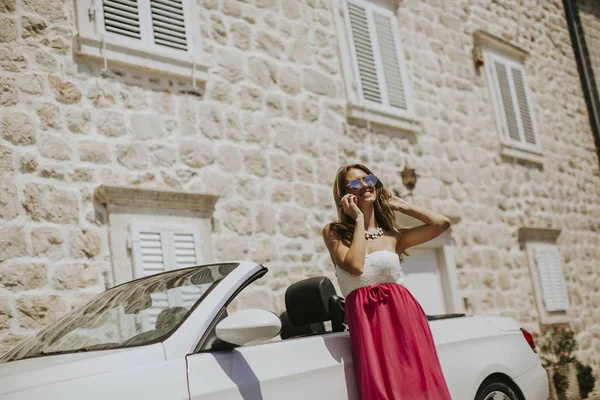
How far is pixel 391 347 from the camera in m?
3.73

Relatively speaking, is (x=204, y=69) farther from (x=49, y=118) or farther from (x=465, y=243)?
(x=465, y=243)

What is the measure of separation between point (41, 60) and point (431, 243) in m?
5.42

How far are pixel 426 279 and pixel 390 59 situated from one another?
2.99 metres

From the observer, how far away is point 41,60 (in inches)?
236

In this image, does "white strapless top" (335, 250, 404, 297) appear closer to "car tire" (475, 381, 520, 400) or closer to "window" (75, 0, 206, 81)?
"car tire" (475, 381, 520, 400)

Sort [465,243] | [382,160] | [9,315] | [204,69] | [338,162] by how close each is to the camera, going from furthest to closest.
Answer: [465,243] → [382,160] → [338,162] → [204,69] → [9,315]

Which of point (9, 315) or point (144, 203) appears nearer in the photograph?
point (9, 315)

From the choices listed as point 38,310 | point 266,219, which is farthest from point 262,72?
point 38,310

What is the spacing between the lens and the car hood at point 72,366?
8.50 ft

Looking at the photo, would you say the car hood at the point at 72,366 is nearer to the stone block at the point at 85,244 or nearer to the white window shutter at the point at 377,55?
the stone block at the point at 85,244

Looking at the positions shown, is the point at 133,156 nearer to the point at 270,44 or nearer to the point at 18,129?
the point at 18,129

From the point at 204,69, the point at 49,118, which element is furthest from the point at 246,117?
the point at 49,118

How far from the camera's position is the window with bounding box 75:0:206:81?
20.8ft

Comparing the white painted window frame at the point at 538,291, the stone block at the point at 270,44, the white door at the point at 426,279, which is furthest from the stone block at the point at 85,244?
the white painted window frame at the point at 538,291
